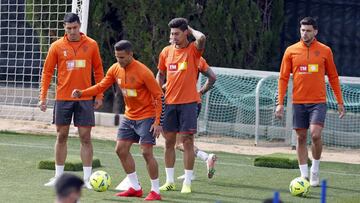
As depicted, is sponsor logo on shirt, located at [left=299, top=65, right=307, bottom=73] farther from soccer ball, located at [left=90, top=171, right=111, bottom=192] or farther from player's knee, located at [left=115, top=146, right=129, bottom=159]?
soccer ball, located at [left=90, top=171, right=111, bottom=192]

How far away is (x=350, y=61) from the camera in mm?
22500

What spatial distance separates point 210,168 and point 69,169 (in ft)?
6.50

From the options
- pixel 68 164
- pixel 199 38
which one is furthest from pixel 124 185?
pixel 199 38

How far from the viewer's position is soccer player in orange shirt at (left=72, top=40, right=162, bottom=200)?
12.6 m

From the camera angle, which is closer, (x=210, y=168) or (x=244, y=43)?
(x=210, y=168)

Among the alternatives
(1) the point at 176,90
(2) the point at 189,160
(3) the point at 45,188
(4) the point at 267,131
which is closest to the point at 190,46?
(1) the point at 176,90

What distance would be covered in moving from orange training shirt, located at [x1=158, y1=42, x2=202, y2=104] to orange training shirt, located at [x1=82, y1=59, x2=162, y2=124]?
62 centimetres

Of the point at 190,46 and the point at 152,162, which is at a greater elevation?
the point at 190,46

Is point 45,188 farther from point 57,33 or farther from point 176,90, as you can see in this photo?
point 57,33

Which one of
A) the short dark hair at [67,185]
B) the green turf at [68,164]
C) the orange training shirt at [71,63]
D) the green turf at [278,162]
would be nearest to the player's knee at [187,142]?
the orange training shirt at [71,63]

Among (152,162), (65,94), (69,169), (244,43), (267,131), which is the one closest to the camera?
(152,162)

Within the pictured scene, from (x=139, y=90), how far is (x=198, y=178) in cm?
256

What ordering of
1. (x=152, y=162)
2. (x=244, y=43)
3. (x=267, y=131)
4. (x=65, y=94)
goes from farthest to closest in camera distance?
(x=244, y=43) < (x=267, y=131) < (x=65, y=94) < (x=152, y=162)

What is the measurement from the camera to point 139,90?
12.7 meters
